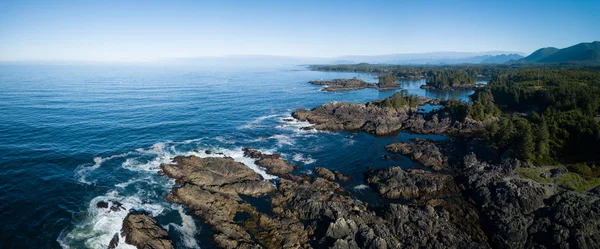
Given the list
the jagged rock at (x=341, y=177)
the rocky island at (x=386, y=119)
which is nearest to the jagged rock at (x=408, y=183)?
the jagged rock at (x=341, y=177)

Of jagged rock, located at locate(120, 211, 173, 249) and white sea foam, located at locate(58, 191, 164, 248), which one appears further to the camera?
white sea foam, located at locate(58, 191, 164, 248)

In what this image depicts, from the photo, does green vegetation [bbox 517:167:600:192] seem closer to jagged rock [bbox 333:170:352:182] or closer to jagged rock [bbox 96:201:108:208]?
jagged rock [bbox 333:170:352:182]

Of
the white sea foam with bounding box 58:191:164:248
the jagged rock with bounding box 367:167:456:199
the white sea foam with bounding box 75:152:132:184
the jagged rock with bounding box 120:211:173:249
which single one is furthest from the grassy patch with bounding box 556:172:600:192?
the white sea foam with bounding box 75:152:132:184

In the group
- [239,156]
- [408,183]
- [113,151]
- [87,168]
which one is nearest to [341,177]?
[408,183]

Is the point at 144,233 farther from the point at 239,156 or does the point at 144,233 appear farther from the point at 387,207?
the point at 387,207

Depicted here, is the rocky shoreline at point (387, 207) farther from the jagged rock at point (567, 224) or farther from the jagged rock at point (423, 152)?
the jagged rock at point (423, 152)

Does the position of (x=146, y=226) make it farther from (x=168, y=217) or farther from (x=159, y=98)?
(x=159, y=98)
